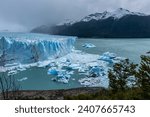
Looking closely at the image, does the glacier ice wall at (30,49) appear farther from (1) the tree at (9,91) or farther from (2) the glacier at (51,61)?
(1) the tree at (9,91)

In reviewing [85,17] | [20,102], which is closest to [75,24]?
[85,17]

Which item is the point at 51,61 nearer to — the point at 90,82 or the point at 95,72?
the point at 95,72

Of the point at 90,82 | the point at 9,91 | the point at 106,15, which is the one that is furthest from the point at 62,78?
the point at 106,15

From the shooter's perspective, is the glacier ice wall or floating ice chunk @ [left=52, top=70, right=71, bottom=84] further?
the glacier ice wall

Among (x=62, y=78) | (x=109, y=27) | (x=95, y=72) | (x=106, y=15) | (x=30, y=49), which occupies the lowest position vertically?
(x=62, y=78)

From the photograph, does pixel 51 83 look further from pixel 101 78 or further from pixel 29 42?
pixel 29 42

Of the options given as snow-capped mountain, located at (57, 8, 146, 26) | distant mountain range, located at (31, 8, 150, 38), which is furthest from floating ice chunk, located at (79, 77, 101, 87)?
snow-capped mountain, located at (57, 8, 146, 26)

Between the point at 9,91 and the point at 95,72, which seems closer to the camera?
the point at 9,91

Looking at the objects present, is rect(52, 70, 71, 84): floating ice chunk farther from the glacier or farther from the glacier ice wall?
the glacier ice wall
